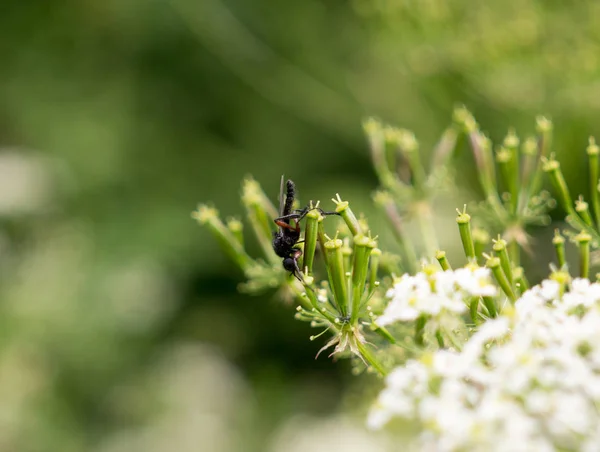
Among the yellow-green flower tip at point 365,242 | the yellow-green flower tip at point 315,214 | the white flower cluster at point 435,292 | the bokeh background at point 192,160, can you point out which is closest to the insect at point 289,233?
the yellow-green flower tip at point 315,214

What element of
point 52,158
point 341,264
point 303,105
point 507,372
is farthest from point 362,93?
point 507,372

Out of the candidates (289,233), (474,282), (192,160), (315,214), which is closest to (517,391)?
(474,282)

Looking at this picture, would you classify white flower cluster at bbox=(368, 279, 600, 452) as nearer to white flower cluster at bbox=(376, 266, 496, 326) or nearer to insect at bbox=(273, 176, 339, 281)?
white flower cluster at bbox=(376, 266, 496, 326)

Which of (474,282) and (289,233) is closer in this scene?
(474,282)

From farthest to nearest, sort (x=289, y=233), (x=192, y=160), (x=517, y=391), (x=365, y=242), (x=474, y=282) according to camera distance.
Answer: (x=192, y=160), (x=289, y=233), (x=365, y=242), (x=474, y=282), (x=517, y=391)

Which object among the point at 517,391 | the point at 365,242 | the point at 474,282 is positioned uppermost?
the point at 365,242

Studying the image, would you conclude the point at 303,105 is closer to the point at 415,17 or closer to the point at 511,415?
the point at 415,17

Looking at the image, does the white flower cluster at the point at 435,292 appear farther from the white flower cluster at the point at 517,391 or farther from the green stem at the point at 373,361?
the green stem at the point at 373,361

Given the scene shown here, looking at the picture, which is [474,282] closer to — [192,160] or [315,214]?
[315,214]
